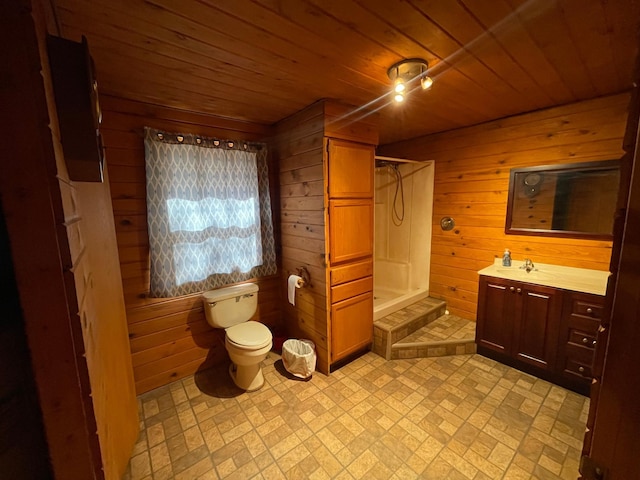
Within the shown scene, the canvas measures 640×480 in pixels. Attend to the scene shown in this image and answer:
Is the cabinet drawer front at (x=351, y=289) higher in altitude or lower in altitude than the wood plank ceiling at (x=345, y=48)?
lower

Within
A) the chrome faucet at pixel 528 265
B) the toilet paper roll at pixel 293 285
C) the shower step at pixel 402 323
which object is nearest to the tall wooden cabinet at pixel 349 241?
the shower step at pixel 402 323

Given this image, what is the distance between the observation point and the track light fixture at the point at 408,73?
1485 millimetres

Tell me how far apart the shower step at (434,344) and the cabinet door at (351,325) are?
1.04ft

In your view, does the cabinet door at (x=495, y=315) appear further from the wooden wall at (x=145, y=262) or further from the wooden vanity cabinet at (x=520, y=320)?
the wooden wall at (x=145, y=262)

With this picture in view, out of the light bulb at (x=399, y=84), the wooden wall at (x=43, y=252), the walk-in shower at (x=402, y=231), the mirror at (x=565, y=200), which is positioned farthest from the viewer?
the walk-in shower at (x=402, y=231)

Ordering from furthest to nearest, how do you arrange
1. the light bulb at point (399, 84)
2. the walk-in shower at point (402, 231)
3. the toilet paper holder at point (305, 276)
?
the walk-in shower at point (402, 231) → the toilet paper holder at point (305, 276) → the light bulb at point (399, 84)

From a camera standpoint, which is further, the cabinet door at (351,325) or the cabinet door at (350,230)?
the cabinet door at (351,325)

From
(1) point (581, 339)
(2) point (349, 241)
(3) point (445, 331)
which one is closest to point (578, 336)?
(1) point (581, 339)

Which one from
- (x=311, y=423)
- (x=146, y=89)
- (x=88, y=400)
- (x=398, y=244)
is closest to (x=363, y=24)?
(x=146, y=89)

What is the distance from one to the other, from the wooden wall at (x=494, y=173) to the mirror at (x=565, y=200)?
7 centimetres

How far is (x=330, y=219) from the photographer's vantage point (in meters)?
2.17

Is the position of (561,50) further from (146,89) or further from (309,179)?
(146,89)

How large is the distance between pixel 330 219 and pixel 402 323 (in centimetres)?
136

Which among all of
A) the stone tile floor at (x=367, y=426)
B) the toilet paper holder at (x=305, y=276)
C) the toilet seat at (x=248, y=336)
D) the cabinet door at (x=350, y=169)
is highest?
the cabinet door at (x=350, y=169)
